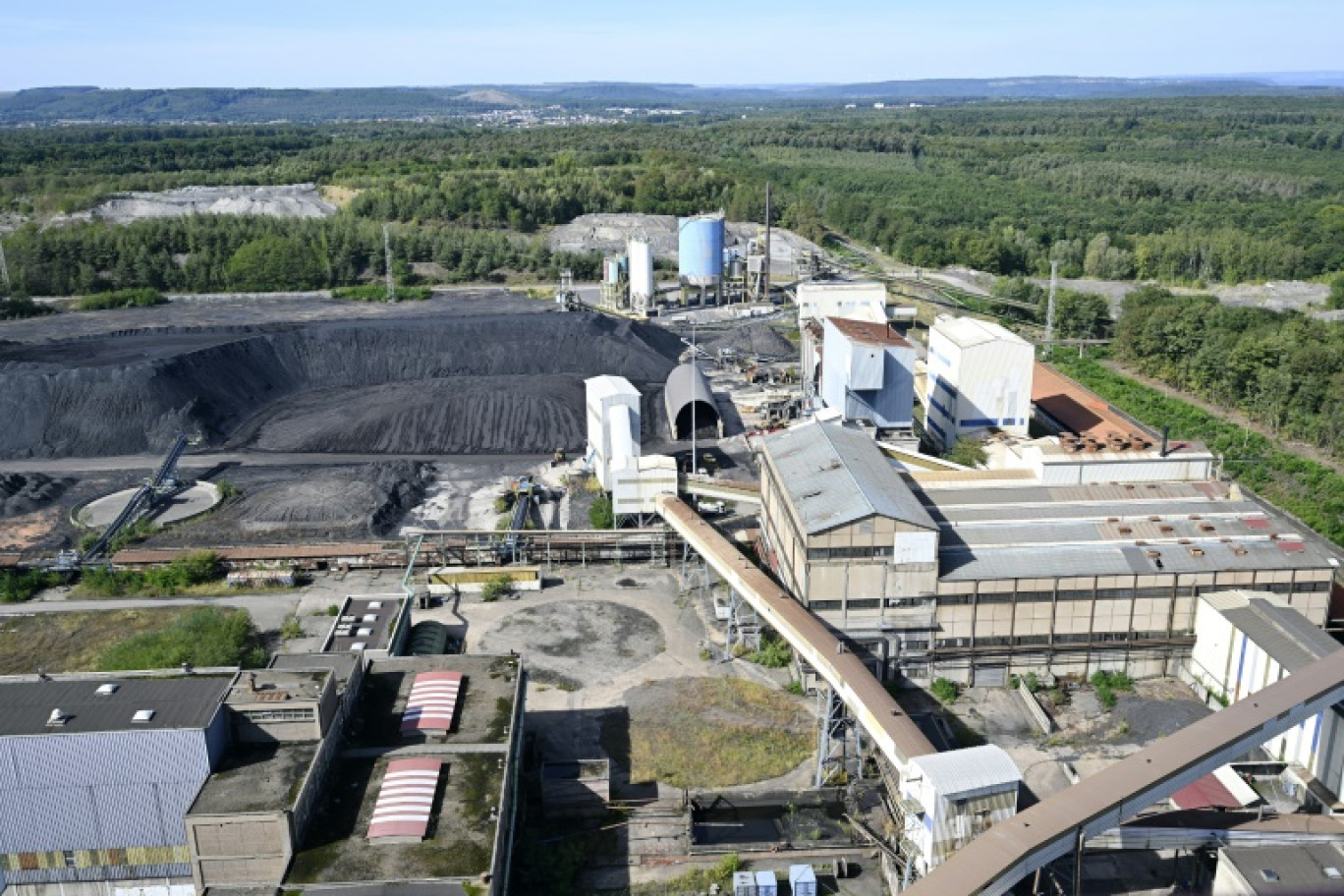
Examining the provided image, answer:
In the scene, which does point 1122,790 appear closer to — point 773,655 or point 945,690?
point 945,690

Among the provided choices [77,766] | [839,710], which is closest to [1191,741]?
[839,710]

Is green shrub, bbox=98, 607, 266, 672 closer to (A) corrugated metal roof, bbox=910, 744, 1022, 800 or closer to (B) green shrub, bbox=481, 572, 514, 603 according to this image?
(B) green shrub, bbox=481, 572, 514, 603

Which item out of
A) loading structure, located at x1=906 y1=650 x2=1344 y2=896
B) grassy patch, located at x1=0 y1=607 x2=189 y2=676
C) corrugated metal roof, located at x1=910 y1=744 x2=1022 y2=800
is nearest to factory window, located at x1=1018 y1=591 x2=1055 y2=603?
loading structure, located at x1=906 y1=650 x2=1344 y2=896

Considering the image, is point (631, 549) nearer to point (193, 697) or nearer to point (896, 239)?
point (193, 697)

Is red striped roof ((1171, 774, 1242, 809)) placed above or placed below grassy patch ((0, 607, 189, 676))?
above

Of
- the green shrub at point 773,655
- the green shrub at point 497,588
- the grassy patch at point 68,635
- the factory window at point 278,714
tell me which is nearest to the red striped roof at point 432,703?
the factory window at point 278,714

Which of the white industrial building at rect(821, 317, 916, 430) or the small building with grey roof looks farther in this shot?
the white industrial building at rect(821, 317, 916, 430)

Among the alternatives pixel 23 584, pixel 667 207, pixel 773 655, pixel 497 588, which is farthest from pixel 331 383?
pixel 667 207
